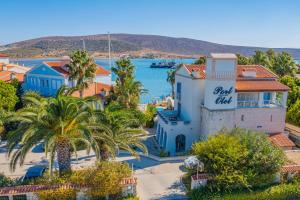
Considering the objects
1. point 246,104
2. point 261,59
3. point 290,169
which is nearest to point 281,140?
point 246,104

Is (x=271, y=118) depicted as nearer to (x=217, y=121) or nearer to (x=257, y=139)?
(x=217, y=121)

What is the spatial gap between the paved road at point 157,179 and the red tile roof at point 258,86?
9.99m

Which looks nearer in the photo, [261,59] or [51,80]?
[51,80]

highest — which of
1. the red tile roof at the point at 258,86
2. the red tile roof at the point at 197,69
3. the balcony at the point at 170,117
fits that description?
the red tile roof at the point at 197,69

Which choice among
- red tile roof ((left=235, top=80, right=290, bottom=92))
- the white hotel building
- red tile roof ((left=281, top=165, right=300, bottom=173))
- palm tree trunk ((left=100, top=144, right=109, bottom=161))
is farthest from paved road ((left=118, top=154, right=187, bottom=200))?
red tile roof ((left=235, top=80, right=290, bottom=92))

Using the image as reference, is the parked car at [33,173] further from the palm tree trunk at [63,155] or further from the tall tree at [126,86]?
the tall tree at [126,86]

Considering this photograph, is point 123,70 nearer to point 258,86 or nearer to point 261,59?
point 258,86

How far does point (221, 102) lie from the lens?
29578mm

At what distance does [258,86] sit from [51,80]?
32648mm

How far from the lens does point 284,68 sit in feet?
186

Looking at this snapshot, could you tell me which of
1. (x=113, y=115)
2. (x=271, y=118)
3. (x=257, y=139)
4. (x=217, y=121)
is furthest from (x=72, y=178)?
(x=271, y=118)

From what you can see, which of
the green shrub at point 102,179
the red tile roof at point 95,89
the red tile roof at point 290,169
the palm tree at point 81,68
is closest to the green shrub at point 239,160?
the red tile roof at point 290,169

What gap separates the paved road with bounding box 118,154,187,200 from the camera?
71.7 feet

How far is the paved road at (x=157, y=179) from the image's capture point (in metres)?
21.8
